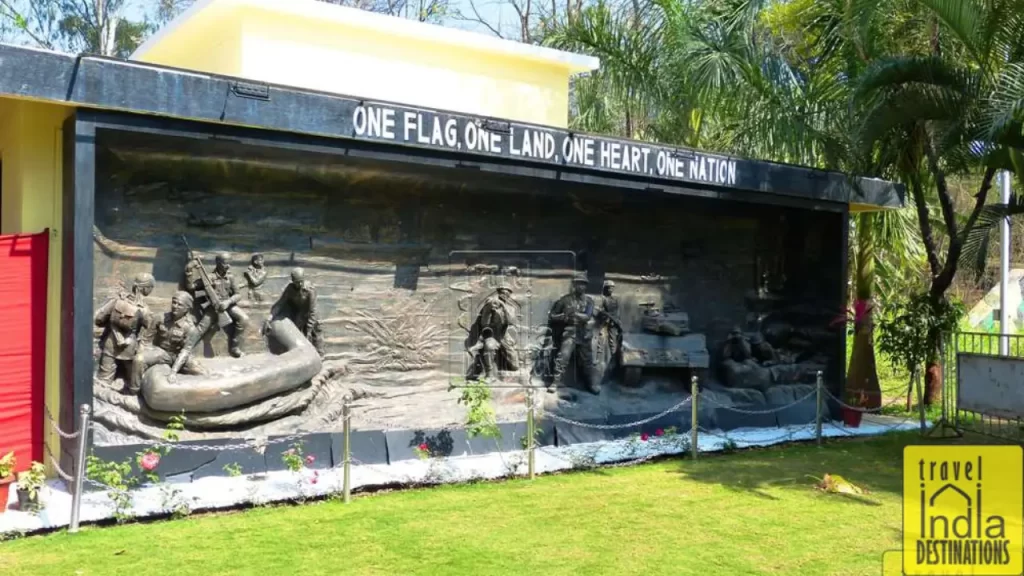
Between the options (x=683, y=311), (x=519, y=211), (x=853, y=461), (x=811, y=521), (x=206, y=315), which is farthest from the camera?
(x=683, y=311)

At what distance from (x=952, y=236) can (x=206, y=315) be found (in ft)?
34.5

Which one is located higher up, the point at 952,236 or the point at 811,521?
the point at 952,236

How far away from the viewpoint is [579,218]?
39.7 feet

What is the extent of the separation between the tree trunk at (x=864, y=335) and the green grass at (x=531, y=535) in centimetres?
577

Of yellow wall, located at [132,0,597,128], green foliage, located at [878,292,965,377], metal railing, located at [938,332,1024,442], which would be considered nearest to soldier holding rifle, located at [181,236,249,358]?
yellow wall, located at [132,0,597,128]

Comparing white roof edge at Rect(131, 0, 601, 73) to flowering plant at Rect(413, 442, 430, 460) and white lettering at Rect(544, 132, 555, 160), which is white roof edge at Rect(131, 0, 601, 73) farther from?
flowering plant at Rect(413, 442, 430, 460)

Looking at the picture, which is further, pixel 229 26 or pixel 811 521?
pixel 229 26

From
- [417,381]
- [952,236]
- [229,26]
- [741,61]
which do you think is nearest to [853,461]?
[952,236]

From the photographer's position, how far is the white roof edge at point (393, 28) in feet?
35.7

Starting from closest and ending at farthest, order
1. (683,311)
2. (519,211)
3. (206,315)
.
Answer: (206,315) → (519,211) → (683,311)

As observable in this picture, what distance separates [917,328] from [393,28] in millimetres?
8784

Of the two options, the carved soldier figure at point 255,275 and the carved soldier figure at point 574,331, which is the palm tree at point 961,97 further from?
the carved soldier figure at point 255,275

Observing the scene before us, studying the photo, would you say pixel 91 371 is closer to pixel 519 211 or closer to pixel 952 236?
pixel 519 211

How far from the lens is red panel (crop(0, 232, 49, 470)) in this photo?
314 inches
